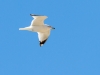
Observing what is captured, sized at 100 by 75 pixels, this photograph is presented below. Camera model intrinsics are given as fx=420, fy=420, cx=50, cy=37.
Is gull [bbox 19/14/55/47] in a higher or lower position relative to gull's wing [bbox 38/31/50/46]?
higher

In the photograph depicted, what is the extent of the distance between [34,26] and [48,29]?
78 centimetres

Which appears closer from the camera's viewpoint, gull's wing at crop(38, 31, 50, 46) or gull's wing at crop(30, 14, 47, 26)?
gull's wing at crop(30, 14, 47, 26)

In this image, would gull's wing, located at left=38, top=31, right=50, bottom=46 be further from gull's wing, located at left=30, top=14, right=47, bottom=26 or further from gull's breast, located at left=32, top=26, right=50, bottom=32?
gull's wing, located at left=30, top=14, right=47, bottom=26

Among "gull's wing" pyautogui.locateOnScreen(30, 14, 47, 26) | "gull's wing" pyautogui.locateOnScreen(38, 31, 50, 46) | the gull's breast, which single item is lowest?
"gull's wing" pyautogui.locateOnScreen(38, 31, 50, 46)

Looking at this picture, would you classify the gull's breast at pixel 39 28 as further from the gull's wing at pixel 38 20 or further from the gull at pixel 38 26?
the gull's wing at pixel 38 20

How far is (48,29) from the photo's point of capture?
20.4 meters

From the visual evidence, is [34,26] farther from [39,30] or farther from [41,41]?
[41,41]

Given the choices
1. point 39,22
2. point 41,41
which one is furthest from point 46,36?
point 39,22

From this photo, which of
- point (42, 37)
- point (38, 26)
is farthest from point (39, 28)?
point (42, 37)

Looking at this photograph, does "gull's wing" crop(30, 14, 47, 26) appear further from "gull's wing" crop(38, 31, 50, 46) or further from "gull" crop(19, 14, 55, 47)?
"gull's wing" crop(38, 31, 50, 46)

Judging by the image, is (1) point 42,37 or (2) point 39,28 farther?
(1) point 42,37

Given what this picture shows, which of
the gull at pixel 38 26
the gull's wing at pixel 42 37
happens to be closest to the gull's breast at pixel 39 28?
the gull at pixel 38 26

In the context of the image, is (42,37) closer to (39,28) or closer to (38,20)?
(39,28)

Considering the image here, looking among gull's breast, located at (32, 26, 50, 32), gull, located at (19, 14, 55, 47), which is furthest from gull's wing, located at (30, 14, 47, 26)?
gull's breast, located at (32, 26, 50, 32)
